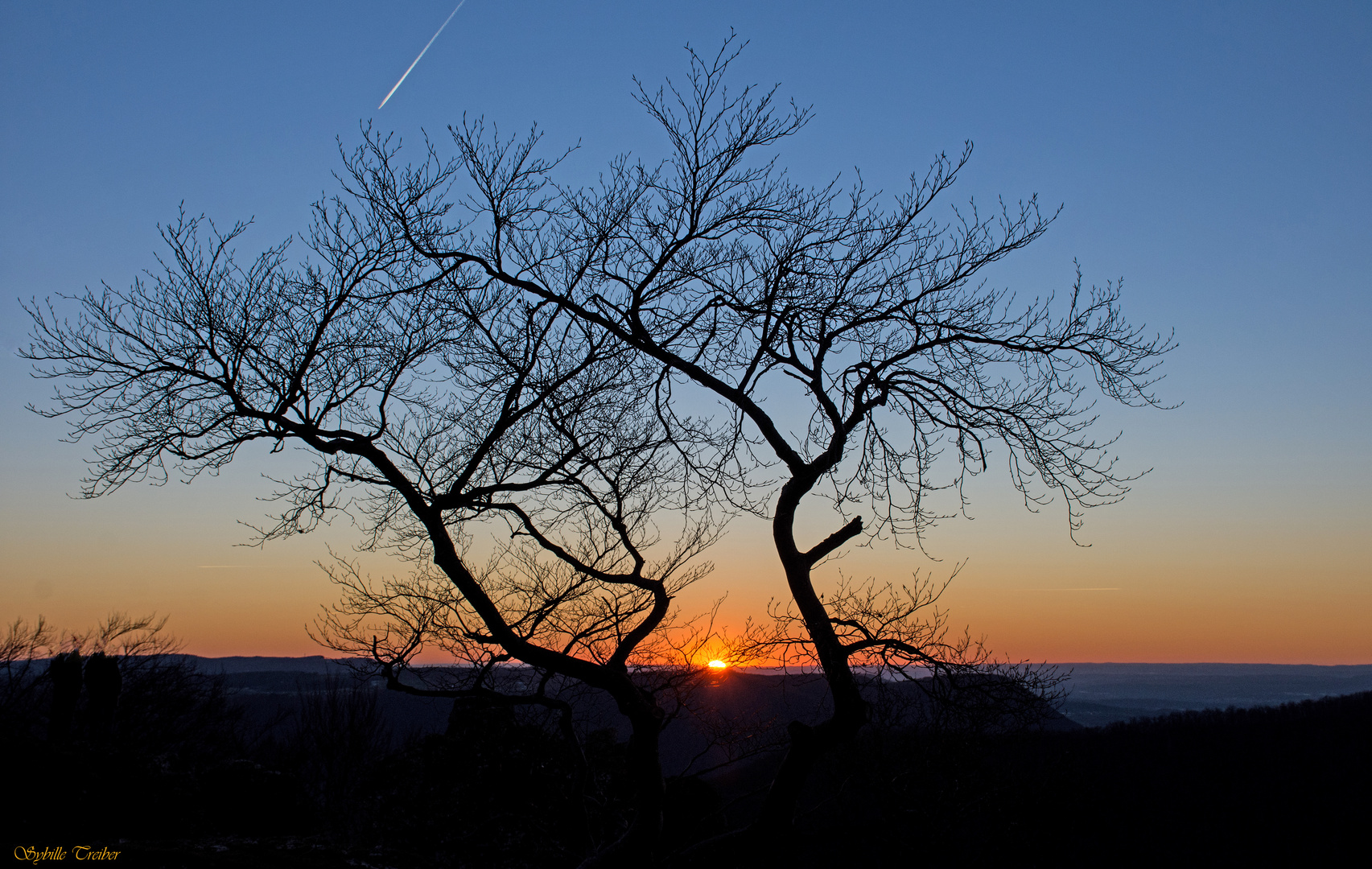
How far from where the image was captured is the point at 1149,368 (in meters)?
7.49

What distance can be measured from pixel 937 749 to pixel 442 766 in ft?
43.1

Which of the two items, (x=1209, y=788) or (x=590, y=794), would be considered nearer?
(x=590, y=794)

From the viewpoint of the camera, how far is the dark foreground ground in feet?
31.7

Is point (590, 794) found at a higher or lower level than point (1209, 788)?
higher

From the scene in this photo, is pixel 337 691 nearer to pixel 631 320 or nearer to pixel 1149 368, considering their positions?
pixel 631 320

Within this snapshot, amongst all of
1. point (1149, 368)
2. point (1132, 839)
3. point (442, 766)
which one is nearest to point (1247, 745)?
point (1132, 839)

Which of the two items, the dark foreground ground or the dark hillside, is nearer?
the dark foreground ground

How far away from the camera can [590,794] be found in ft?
34.7

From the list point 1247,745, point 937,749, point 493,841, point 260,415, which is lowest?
point 1247,745

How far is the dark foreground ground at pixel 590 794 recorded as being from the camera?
967cm

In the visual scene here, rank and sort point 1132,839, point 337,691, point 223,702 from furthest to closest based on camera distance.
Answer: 1. point 1132,839
2. point 337,691
3. point 223,702

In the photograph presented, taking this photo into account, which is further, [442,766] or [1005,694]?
[442,766]

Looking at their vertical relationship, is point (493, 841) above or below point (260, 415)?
below

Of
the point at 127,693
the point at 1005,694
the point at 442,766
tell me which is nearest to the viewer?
the point at 1005,694
